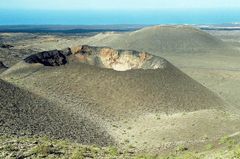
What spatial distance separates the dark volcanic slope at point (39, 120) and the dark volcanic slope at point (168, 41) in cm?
7820

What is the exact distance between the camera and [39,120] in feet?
111

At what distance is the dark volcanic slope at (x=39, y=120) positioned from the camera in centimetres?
3086

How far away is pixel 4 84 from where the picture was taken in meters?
39.6

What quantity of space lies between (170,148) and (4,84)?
16.2m

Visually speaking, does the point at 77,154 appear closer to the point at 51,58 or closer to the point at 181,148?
the point at 181,148

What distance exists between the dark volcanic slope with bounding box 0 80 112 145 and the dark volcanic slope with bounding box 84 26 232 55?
78.2m

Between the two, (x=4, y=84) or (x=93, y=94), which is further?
(x=93, y=94)

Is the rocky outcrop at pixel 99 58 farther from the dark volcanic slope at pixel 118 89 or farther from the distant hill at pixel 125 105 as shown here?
the dark volcanic slope at pixel 118 89

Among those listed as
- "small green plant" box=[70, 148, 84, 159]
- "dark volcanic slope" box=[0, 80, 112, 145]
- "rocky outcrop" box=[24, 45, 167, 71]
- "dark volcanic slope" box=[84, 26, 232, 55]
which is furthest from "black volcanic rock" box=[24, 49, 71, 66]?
"dark volcanic slope" box=[84, 26, 232, 55]

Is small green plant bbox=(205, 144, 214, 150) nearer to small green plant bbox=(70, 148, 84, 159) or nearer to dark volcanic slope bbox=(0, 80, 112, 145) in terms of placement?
small green plant bbox=(70, 148, 84, 159)

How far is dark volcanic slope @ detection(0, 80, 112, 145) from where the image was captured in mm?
30856

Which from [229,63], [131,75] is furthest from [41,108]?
[229,63]

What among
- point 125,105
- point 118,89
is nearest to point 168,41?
point 118,89

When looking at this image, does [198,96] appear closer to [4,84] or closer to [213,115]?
[213,115]
